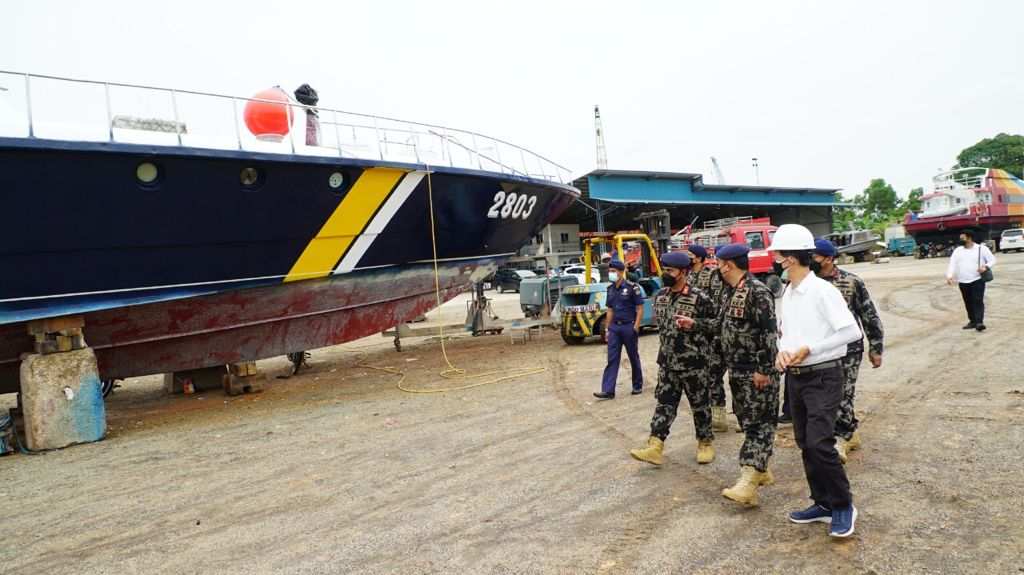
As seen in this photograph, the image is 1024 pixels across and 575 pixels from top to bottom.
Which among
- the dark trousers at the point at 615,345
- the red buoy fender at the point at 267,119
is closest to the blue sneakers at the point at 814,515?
Result: the dark trousers at the point at 615,345

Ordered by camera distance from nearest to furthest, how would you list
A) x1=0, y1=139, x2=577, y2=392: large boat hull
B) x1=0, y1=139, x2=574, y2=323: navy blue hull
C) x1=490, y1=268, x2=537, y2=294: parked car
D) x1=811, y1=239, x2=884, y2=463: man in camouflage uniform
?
x1=811, y1=239, x2=884, y2=463: man in camouflage uniform, x1=0, y1=139, x2=574, y2=323: navy blue hull, x1=0, y1=139, x2=577, y2=392: large boat hull, x1=490, y1=268, x2=537, y2=294: parked car

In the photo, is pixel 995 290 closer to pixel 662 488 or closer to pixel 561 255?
pixel 561 255

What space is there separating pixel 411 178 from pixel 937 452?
18.5 ft

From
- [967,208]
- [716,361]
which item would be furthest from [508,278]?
[716,361]

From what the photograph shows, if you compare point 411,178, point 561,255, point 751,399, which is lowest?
point 751,399

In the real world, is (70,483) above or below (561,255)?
below

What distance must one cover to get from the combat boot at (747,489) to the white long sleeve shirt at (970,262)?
6.17 meters

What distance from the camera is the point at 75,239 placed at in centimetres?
539

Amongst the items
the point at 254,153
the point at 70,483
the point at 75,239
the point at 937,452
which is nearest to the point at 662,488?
the point at 937,452

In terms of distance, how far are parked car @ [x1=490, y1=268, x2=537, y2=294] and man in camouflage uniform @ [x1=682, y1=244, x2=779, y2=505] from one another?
67.9 ft

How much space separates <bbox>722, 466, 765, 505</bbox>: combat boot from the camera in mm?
3176

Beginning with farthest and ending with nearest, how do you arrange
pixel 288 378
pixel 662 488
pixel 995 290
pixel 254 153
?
1. pixel 995 290
2. pixel 288 378
3. pixel 254 153
4. pixel 662 488

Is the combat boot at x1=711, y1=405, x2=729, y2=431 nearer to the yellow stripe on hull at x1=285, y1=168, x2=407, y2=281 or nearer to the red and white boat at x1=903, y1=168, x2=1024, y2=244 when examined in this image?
the yellow stripe on hull at x1=285, y1=168, x2=407, y2=281

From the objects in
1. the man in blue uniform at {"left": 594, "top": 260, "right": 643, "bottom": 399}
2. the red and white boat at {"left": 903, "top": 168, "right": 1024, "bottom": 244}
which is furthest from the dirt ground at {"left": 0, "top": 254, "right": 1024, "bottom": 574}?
the red and white boat at {"left": 903, "top": 168, "right": 1024, "bottom": 244}
